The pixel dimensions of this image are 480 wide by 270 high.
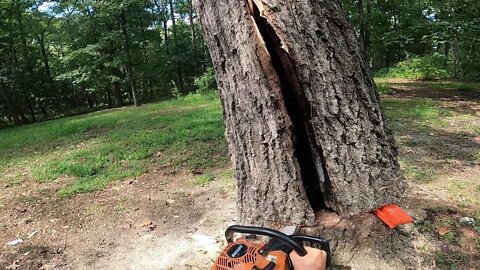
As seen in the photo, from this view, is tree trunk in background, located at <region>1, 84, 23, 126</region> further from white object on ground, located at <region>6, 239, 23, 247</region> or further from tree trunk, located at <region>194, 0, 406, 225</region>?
tree trunk, located at <region>194, 0, 406, 225</region>

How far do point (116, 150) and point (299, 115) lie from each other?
15.0 ft

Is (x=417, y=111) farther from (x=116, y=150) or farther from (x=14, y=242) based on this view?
(x=14, y=242)

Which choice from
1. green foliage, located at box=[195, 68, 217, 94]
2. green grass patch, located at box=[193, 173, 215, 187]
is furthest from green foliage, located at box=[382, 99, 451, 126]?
green foliage, located at box=[195, 68, 217, 94]

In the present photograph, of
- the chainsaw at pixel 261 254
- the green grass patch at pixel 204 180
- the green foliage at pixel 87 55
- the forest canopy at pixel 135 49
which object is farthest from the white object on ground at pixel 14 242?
the green foliage at pixel 87 55

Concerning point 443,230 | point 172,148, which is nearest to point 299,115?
point 443,230

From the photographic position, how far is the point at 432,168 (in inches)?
137

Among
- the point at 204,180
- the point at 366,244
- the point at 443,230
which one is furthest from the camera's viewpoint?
the point at 204,180

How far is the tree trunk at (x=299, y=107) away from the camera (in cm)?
168

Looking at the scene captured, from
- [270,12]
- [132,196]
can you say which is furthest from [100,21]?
[270,12]

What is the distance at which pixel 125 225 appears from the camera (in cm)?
310

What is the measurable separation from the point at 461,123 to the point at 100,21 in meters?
11.0

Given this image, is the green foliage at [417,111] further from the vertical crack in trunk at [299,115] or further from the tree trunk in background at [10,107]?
the tree trunk in background at [10,107]

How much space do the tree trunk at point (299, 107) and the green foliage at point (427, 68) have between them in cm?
1255

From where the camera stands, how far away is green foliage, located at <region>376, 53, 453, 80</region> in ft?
41.8
